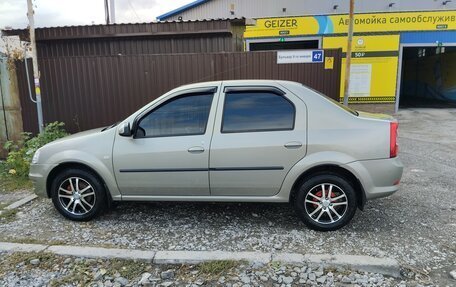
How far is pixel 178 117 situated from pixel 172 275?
70.8 inches

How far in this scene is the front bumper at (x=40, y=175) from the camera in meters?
4.57

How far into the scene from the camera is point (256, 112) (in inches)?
167

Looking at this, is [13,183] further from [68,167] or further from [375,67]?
[375,67]

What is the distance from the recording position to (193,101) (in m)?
4.39

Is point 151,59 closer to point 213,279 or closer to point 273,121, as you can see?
point 273,121

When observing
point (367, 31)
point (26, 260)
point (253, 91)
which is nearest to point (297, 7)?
point (367, 31)

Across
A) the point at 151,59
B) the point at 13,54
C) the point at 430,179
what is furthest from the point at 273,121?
the point at 13,54

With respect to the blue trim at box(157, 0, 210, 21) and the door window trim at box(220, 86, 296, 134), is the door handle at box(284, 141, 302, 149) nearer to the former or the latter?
the door window trim at box(220, 86, 296, 134)

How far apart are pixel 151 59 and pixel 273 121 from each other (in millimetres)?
4418

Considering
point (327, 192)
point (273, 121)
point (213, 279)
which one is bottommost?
point (213, 279)

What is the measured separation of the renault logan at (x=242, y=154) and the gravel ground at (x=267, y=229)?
313 mm

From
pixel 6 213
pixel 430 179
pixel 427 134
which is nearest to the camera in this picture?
pixel 6 213

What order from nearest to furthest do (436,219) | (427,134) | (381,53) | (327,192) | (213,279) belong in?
(213,279) < (327,192) < (436,219) < (427,134) < (381,53)

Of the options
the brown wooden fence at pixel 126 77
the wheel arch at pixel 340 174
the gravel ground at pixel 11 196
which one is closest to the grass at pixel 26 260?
the gravel ground at pixel 11 196
